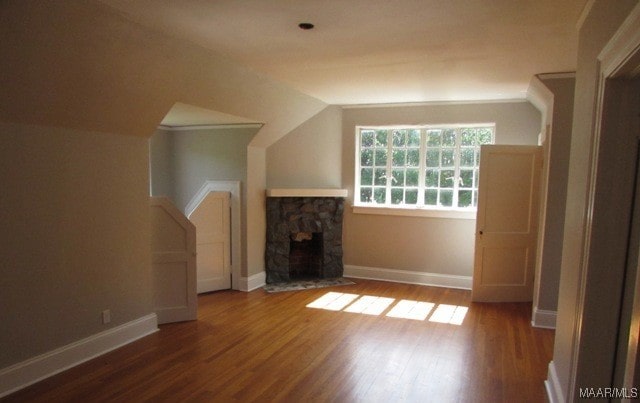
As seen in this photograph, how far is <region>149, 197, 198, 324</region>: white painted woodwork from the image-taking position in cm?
393

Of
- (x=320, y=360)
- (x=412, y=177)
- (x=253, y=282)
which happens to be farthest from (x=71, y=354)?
(x=412, y=177)

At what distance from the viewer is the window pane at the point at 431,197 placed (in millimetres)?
5621

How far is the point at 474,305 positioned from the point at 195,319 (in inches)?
129

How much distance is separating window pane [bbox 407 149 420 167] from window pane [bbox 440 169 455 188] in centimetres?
39

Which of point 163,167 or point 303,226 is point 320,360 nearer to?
point 303,226

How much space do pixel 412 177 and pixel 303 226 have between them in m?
1.77

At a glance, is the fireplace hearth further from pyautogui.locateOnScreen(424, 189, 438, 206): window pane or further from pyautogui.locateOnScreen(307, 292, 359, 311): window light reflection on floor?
pyautogui.locateOnScreen(424, 189, 438, 206): window pane

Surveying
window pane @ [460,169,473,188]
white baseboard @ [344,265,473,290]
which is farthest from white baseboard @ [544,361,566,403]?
window pane @ [460,169,473,188]

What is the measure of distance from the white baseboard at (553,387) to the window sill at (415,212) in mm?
2652

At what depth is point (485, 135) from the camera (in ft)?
17.5

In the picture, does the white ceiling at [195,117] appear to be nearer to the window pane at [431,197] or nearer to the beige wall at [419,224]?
the beige wall at [419,224]

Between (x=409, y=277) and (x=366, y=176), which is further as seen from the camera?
(x=366, y=176)

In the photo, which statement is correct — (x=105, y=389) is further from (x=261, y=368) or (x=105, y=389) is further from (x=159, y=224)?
(x=159, y=224)

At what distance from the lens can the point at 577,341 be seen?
2.04 m
